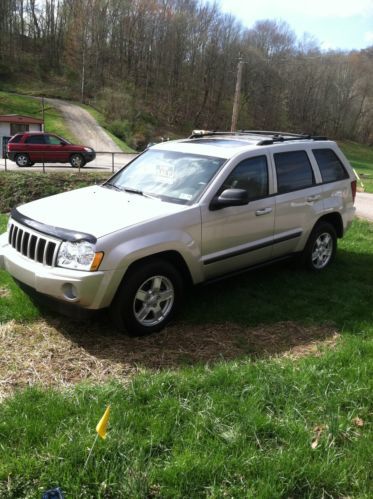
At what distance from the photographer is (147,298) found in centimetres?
438

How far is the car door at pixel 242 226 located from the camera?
4812 mm

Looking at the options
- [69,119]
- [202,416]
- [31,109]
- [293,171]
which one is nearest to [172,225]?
[202,416]

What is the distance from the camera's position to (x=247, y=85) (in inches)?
3059

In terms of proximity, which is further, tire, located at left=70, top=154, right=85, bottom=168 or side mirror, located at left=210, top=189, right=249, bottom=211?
tire, located at left=70, top=154, right=85, bottom=168

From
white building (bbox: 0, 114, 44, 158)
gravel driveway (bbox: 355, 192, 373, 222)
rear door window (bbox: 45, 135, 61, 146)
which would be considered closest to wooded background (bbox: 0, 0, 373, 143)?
white building (bbox: 0, 114, 44, 158)

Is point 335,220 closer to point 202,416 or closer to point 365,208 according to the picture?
point 202,416

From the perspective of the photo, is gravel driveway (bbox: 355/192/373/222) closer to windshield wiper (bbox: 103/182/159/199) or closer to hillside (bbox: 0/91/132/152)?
windshield wiper (bbox: 103/182/159/199)

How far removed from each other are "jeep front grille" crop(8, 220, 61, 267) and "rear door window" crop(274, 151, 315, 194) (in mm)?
2770

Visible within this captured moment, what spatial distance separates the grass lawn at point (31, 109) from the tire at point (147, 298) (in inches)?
1602

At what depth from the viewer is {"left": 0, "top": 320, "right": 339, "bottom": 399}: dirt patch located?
3717mm

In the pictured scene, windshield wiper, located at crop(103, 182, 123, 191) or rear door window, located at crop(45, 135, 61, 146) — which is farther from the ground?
windshield wiper, located at crop(103, 182, 123, 191)

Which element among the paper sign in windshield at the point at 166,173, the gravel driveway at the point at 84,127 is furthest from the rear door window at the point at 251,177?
the gravel driveway at the point at 84,127

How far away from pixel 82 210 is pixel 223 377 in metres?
2.06

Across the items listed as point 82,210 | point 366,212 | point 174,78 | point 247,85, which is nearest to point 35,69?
point 174,78
